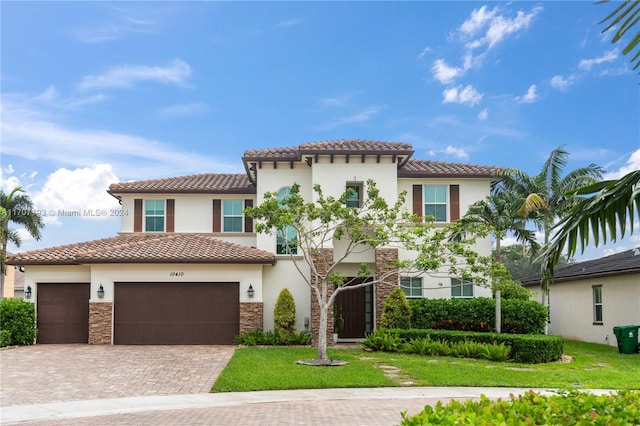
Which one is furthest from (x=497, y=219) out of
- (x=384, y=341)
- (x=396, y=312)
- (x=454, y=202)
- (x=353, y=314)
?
(x=353, y=314)

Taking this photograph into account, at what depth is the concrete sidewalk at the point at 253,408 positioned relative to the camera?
1107 cm

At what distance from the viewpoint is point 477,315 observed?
2309 cm

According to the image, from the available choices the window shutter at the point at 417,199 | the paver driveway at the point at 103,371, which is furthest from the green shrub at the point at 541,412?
the window shutter at the point at 417,199

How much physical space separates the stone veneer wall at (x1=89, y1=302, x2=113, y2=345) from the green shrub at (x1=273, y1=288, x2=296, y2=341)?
5.98 meters

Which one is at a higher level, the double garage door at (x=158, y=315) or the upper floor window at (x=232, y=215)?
the upper floor window at (x=232, y=215)

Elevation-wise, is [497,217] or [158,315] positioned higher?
[497,217]

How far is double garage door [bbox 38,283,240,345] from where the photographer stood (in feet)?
77.4

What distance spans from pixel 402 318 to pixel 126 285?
33.2ft

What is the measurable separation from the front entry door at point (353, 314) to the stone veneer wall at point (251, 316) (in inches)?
126

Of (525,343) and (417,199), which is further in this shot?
(417,199)

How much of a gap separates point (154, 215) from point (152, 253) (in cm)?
421

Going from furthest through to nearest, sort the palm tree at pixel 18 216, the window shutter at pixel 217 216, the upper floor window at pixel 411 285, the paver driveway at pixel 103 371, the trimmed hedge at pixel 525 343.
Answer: the palm tree at pixel 18 216
the window shutter at pixel 217 216
the upper floor window at pixel 411 285
the trimmed hedge at pixel 525 343
the paver driveway at pixel 103 371

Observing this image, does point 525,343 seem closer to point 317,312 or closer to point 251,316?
point 317,312

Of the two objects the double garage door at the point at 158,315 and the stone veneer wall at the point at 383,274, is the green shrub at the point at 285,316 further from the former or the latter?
the stone veneer wall at the point at 383,274
